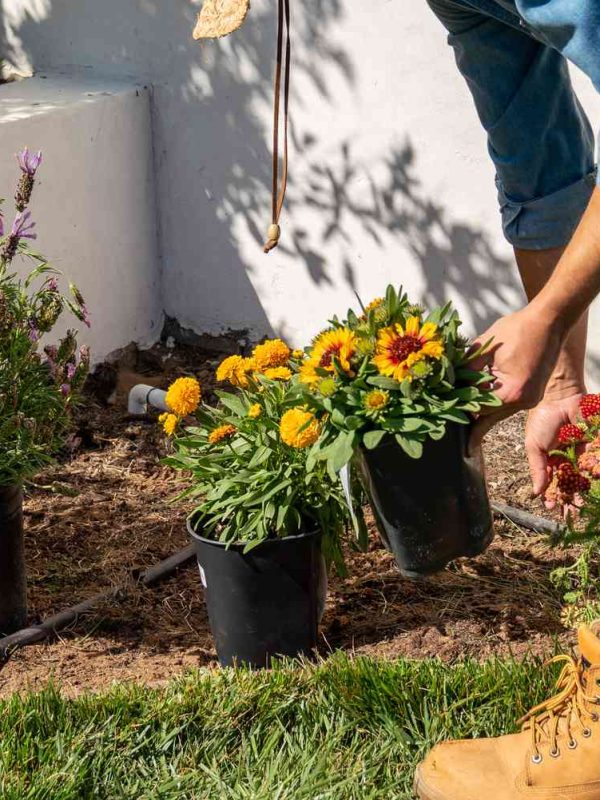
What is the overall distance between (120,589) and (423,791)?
51.8 inches

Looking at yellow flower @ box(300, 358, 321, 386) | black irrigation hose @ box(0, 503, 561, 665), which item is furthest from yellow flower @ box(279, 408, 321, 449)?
black irrigation hose @ box(0, 503, 561, 665)

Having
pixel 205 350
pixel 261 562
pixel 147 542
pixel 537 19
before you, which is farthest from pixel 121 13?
pixel 537 19

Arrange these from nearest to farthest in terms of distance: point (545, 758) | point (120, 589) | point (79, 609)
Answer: point (545, 758) → point (79, 609) → point (120, 589)

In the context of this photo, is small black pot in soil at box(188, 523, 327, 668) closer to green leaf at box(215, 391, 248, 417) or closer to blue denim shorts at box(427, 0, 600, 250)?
green leaf at box(215, 391, 248, 417)

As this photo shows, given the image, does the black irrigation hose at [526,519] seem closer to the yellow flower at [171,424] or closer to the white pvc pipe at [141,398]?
the yellow flower at [171,424]

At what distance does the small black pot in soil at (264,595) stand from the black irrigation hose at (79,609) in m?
0.49

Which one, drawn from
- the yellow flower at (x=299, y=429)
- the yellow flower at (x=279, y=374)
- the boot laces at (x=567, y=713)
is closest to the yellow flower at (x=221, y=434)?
the yellow flower at (x=279, y=374)

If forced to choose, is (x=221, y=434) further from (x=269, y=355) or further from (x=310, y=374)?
(x=310, y=374)

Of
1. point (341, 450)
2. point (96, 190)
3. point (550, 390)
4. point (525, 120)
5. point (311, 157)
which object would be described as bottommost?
point (550, 390)

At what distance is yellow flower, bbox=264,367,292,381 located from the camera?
279 centimetres

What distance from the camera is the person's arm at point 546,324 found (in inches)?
73.9

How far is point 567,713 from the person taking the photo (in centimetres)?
218

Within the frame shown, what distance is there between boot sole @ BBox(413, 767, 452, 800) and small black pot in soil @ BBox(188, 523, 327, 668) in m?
0.63

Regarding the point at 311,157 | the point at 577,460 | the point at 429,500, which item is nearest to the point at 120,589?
the point at 429,500
